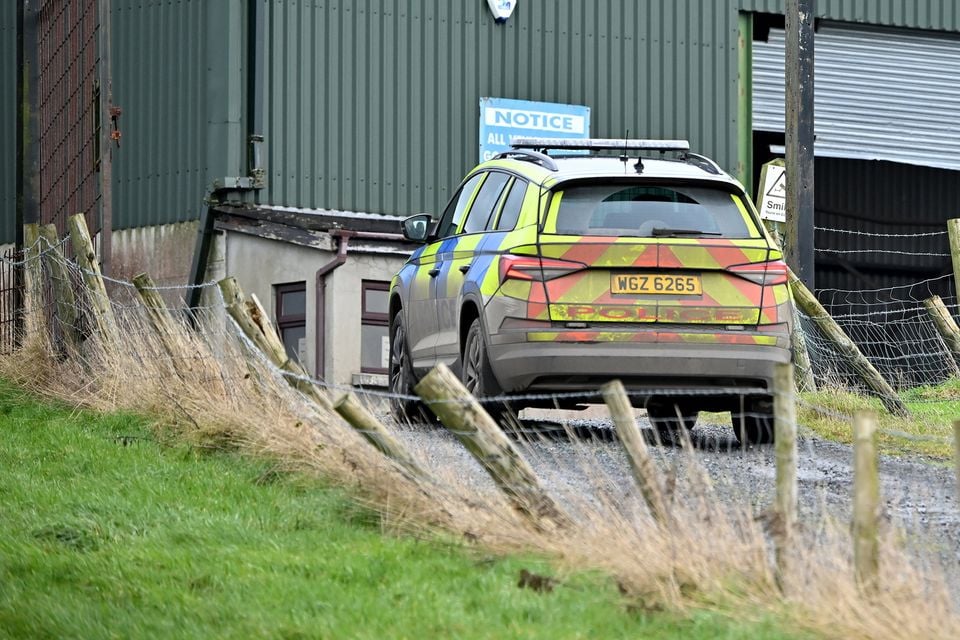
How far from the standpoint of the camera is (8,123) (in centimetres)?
2772

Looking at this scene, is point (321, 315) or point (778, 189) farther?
point (778, 189)

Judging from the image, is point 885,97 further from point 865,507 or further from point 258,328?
point 865,507

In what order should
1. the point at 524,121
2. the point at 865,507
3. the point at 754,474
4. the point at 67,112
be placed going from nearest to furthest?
1. the point at 865,507
2. the point at 754,474
3. the point at 67,112
4. the point at 524,121

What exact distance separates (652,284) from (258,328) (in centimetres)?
248

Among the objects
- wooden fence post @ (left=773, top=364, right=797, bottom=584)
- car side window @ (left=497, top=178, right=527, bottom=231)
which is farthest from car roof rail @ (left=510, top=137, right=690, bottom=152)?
wooden fence post @ (left=773, top=364, right=797, bottom=584)

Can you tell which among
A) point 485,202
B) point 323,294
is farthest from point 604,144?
point 323,294

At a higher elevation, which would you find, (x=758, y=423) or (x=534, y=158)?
(x=534, y=158)

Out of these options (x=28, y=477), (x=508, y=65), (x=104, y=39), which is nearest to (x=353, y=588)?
(x=28, y=477)

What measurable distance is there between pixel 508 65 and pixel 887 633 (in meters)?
19.2

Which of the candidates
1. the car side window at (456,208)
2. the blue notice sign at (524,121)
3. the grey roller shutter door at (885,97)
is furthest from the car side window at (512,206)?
the grey roller shutter door at (885,97)

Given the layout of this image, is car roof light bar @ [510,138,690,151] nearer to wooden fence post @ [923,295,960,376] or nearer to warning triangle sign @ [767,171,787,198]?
wooden fence post @ [923,295,960,376]

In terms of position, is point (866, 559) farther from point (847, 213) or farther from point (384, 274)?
point (847, 213)

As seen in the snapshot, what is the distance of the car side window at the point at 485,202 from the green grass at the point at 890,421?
2.55 m

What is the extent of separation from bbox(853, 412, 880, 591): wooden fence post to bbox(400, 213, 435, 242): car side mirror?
294 inches
